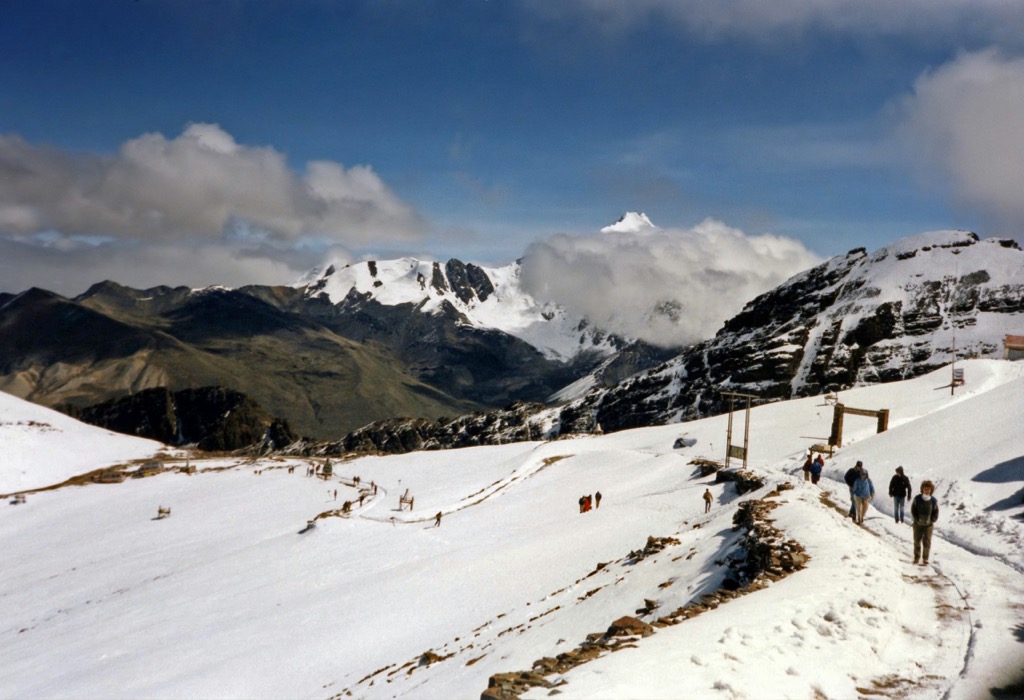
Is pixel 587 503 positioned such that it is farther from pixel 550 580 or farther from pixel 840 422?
pixel 840 422

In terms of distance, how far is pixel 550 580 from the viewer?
88.8 ft

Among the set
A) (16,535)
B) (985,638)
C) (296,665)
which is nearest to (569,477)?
(296,665)

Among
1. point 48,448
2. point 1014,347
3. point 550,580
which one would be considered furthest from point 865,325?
point 48,448

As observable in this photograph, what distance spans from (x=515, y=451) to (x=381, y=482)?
16102 millimetres

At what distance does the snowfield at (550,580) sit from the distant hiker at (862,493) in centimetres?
67

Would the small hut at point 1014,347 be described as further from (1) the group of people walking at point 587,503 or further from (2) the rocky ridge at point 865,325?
(1) the group of people walking at point 587,503

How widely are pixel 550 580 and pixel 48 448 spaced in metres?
106

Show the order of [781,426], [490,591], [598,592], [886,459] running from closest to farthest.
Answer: [598,592]
[490,591]
[886,459]
[781,426]

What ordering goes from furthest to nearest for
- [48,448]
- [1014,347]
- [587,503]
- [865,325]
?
[865,325]
[48,448]
[1014,347]
[587,503]

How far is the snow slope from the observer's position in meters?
93.1

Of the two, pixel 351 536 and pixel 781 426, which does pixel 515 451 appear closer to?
pixel 781 426

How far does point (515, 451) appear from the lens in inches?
3000

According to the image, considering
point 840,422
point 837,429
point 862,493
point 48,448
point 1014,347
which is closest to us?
point 862,493

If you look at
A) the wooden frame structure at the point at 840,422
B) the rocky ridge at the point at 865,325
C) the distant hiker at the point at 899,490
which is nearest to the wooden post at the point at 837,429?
the wooden frame structure at the point at 840,422
